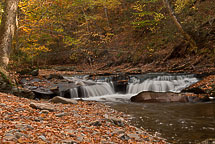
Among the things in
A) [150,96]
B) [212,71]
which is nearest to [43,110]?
[150,96]

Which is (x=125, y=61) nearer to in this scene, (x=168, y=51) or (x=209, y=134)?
(x=168, y=51)

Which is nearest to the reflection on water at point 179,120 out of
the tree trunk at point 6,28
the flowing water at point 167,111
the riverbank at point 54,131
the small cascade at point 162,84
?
the flowing water at point 167,111

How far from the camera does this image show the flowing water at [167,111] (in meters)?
5.80

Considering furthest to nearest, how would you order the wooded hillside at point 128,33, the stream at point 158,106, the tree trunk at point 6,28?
the wooded hillside at point 128,33 < the tree trunk at point 6,28 < the stream at point 158,106

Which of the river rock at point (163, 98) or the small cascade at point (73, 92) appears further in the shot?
the small cascade at point (73, 92)

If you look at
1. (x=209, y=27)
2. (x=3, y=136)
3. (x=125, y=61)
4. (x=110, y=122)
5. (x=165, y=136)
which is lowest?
(x=165, y=136)

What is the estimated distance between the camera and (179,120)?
716cm

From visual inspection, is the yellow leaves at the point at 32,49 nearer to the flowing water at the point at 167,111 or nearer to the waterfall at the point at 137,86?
the waterfall at the point at 137,86

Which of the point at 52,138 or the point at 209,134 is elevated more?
the point at 52,138

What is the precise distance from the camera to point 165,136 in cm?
554

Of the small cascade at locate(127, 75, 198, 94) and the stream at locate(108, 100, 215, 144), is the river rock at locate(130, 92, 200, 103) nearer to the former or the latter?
the stream at locate(108, 100, 215, 144)

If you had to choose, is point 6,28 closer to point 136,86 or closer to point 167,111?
point 167,111

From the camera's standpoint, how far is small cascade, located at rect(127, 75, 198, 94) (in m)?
13.5

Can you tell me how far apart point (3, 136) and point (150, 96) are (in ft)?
30.1
